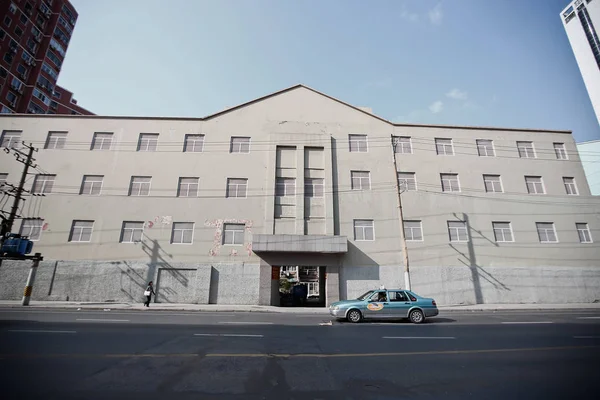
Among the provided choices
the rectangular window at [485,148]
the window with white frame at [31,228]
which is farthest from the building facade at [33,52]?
the rectangular window at [485,148]

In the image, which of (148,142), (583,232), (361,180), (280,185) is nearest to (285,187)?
(280,185)

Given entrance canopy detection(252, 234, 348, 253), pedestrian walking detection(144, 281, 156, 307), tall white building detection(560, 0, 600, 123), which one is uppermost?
tall white building detection(560, 0, 600, 123)

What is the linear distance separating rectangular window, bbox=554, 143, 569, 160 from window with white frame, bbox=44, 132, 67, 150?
47.0 m

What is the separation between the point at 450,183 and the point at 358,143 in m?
9.15

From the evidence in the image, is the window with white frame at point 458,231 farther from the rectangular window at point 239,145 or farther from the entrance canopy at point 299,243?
the rectangular window at point 239,145

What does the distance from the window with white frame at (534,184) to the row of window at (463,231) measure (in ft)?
10.1

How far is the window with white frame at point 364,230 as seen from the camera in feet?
72.4

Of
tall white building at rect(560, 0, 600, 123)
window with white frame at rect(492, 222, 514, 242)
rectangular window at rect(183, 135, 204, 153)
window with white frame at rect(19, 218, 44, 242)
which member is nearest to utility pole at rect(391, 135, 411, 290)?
window with white frame at rect(492, 222, 514, 242)

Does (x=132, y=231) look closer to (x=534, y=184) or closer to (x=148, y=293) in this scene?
(x=148, y=293)

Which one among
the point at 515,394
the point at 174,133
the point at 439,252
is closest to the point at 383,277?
the point at 439,252

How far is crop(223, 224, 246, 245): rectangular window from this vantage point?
21.5 meters

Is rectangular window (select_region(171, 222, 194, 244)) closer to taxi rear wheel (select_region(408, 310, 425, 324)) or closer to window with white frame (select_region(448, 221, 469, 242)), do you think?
taxi rear wheel (select_region(408, 310, 425, 324))

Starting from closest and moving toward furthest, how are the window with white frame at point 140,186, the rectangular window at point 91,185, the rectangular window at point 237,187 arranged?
1. the rectangular window at point 91,185
2. the window with white frame at point 140,186
3. the rectangular window at point 237,187

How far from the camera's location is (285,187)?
2314 centimetres
